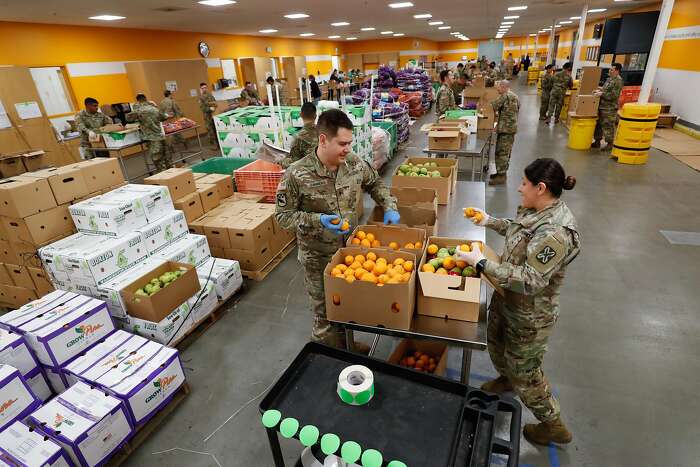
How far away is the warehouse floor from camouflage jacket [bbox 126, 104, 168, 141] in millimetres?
4988

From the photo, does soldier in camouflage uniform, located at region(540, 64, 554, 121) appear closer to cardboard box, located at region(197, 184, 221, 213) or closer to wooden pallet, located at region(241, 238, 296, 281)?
wooden pallet, located at region(241, 238, 296, 281)

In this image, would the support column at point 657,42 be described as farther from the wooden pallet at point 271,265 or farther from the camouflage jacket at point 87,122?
the camouflage jacket at point 87,122

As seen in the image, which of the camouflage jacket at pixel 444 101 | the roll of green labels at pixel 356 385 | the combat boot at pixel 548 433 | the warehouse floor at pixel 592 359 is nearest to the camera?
the roll of green labels at pixel 356 385

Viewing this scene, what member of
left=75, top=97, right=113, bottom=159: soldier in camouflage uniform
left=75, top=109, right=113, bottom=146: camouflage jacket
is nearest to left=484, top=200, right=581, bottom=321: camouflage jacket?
left=75, top=97, right=113, bottom=159: soldier in camouflage uniform

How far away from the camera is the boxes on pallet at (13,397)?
2295 mm

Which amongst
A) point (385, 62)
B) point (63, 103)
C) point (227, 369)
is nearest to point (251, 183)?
point (227, 369)

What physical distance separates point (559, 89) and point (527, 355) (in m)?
12.3

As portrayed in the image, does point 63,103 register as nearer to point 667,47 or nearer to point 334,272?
point 334,272

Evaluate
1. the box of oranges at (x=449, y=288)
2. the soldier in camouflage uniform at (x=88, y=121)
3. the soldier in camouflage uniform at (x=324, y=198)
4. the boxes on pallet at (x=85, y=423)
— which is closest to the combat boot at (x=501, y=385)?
the box of oranges at (x=449, y=288)

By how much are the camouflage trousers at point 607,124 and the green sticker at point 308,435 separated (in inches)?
395

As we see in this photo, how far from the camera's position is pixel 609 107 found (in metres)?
8.27

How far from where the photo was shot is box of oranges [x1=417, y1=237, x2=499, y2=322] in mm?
1894

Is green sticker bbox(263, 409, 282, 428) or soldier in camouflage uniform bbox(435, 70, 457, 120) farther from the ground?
soldier in camouflage uniform bbox(435, 70, 457, 120)

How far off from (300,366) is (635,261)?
4.66m
